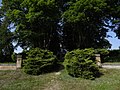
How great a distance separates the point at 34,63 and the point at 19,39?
1056 cm

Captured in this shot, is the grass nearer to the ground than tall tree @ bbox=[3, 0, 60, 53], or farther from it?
nearer to the ground

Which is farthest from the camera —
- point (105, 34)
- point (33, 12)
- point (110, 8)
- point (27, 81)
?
point (105, 34)

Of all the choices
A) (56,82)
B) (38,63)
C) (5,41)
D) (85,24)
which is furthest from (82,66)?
(5,41)

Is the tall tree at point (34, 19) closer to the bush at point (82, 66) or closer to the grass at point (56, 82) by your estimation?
the bush at point (82, 66)

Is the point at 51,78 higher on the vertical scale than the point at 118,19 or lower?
lower

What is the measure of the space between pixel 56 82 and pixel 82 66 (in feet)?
8.18

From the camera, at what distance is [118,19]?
109 feet

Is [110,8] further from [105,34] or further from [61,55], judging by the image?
[61,55]

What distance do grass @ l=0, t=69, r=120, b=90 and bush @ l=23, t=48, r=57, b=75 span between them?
2.09ft

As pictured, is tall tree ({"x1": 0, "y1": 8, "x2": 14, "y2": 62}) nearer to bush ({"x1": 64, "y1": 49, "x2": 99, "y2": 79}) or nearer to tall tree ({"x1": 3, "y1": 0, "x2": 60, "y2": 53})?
tall tree ({"x1": 3, "y1": 0, "x2": 60, "y2": 53})

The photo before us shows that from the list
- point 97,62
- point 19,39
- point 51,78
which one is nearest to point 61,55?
point 19,39

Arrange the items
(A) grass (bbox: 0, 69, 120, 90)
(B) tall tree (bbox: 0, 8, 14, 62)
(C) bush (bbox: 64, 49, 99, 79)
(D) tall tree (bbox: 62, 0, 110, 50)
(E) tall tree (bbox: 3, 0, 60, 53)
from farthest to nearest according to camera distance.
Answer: (B) tall tree (bbox: 0, 8, 14, 62), (E) tall tree (bbox: 3, 0, 60, 53), (D) tall tree (bbox: 62, 0, 110, 50), (C) bush (bbox: 64, 49, 99, 79), (A) grass (bbox: 0, 69, 120, 90)

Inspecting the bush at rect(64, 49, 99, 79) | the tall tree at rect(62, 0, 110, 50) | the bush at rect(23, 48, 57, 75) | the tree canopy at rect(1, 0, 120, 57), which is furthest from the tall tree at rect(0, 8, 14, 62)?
the bush at rect(64, 49, 99, 79)

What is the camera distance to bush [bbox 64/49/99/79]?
2174cm
